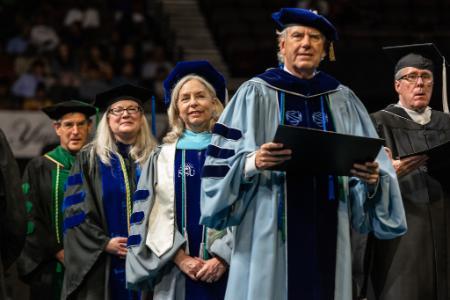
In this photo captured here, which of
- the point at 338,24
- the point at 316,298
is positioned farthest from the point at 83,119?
the point at 338,24

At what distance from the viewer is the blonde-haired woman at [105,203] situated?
17.9 ft

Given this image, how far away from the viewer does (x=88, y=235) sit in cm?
546

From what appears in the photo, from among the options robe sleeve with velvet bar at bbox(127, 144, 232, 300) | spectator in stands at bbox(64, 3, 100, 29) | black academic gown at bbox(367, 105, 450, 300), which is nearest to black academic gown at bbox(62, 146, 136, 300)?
robe sleeve with velvet bar at bbox(127, 144, 232, 300)

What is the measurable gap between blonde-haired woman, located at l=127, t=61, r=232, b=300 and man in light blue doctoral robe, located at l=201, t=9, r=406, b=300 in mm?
565

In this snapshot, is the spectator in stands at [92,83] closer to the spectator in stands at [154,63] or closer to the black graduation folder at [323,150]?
the spectator in stands at [154,63]

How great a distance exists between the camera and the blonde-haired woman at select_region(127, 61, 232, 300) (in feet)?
15.5

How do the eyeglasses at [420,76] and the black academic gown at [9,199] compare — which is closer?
the black academic gown at [9,199]

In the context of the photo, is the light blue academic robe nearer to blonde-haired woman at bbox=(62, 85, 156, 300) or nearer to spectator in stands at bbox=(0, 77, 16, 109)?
blonde-haired woman at bbox=(62, 85, 156, 300)

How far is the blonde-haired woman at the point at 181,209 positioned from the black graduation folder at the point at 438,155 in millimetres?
1109

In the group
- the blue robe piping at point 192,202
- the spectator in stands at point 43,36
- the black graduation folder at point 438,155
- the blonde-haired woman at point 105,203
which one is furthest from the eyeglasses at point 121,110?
the spectator in stands at point 43,36

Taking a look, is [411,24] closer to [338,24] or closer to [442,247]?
[338,24]

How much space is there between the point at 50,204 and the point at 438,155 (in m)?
2.71

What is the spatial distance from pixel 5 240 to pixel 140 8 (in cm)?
919

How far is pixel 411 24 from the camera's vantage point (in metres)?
12.8
